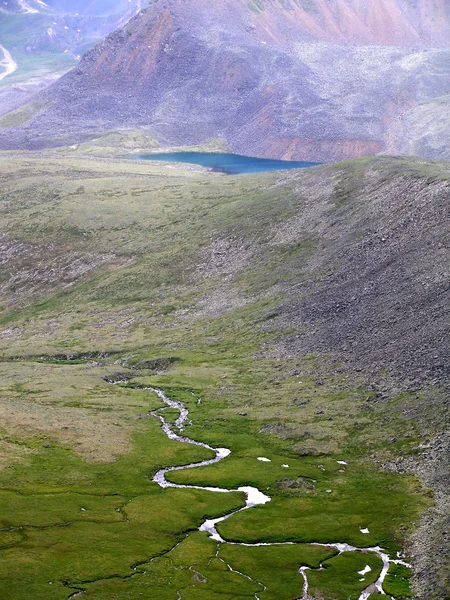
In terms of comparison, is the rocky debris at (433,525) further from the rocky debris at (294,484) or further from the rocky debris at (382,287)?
the rocky debris at (382,287)

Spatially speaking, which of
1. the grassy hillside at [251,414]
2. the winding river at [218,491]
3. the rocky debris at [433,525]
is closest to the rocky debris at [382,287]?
the grassy hillside at [251,414]

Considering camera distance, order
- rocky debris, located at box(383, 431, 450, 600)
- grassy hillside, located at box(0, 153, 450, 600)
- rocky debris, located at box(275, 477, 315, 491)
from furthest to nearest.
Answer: rocky debris, located at box(275, 477, 315, 491), grassy hillside, located at box(0, 153, 450, 600), rocky debris, located at box(383, 431, 450, 600)

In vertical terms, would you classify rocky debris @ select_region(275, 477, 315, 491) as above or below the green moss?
below

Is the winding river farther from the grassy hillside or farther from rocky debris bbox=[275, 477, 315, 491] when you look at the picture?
rocky debris bbox=[275, 477, 315, 491]

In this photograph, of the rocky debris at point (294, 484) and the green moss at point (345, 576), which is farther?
the rocky debris at point (294, 484)

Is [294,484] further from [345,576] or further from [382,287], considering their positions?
[382,287]

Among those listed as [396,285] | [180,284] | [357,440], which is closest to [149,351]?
[180,284]

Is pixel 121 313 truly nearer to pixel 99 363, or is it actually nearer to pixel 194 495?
pixel 99 363

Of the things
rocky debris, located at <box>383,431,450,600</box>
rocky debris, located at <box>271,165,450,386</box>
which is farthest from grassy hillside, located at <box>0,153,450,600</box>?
rocky debris, located at <box>271,165,450,386</box>
